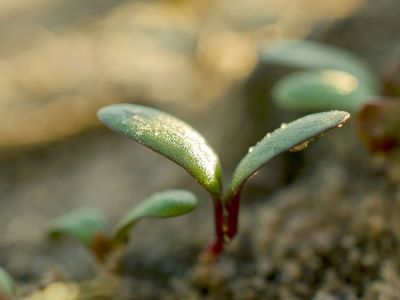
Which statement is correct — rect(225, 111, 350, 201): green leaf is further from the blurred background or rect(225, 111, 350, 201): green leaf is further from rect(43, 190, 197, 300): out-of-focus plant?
the blurred background

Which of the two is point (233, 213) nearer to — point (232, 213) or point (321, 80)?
point (232, 213)

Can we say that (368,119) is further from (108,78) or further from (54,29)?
(54,29)

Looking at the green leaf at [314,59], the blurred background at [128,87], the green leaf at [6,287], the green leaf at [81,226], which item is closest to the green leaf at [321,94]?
the green leaf at [314,59]

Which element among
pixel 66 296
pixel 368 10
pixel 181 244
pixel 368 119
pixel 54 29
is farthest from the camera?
pixel 54 29

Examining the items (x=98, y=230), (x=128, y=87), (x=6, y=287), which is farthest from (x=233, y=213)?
(x=128, y=87)

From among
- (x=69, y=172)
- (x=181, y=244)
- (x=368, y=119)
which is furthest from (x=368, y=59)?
(x=69, y=172)

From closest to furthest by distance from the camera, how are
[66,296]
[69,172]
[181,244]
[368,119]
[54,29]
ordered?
[66,296] < [368,119] < [181,244] < [69,172] < [54,29]

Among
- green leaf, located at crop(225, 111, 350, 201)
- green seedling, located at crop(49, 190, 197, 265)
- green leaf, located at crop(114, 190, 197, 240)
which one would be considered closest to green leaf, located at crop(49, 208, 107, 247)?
green seedling, located at crop(49, 190, 197, 265)
